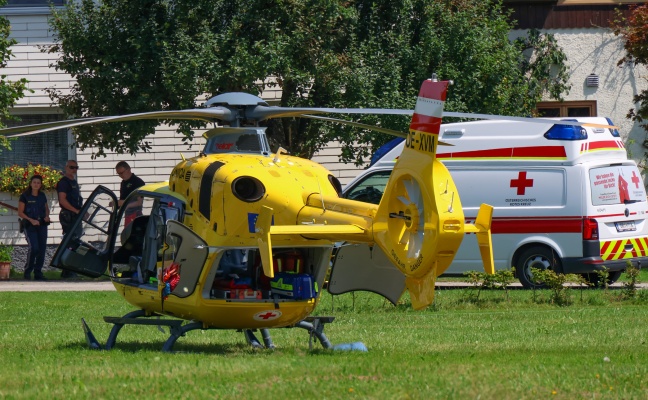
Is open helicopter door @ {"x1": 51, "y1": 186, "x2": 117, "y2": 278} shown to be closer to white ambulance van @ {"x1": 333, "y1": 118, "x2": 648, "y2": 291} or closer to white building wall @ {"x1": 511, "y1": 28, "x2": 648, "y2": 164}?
white ambulance van @ {"x1": 333, "y1": 118, "x2": 648, "y2": 291}

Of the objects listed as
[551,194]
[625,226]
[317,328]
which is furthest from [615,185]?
[317,328]

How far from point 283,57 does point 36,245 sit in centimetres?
609

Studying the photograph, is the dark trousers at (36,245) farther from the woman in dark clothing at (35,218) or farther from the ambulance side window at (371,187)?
the ambulance side window at (371,187)

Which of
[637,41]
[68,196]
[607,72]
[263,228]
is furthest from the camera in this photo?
[607,72]

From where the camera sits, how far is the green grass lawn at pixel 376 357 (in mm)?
8391

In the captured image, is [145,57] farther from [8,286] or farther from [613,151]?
[613,151]

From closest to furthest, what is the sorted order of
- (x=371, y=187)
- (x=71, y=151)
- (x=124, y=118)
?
(x=124, y=118) < (x=371, y=187) < (x=71, y=151)

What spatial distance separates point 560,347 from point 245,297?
10.7 ft

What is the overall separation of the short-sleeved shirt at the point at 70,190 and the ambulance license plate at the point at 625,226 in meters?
10.2

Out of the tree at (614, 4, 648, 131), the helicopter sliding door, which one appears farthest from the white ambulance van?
the helicopter sliding door

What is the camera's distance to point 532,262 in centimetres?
1855

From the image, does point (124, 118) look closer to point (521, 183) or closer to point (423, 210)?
point (423, 210)

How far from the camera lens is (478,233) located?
29.8 feet

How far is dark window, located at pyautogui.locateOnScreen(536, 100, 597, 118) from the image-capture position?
27156 millimetres
